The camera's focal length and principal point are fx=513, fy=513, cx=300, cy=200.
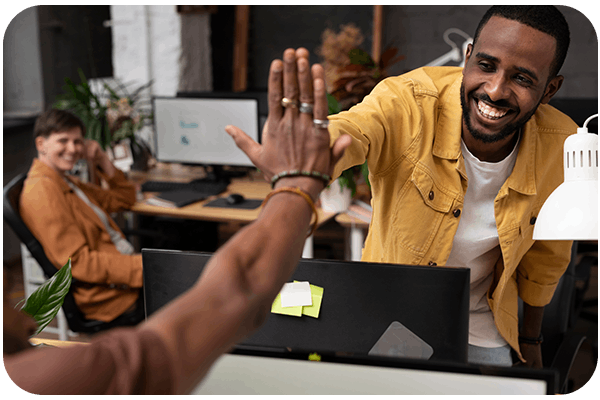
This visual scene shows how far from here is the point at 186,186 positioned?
295 centimetres

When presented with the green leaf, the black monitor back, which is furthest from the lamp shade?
the green leaf

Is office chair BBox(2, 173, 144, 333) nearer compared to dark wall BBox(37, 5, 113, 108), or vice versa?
office chair BBox(2, 173, 144, 333)

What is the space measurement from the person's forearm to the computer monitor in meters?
2.40

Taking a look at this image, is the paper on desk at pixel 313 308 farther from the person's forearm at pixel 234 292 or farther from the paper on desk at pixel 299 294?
the person's forearm at pixel 234 292

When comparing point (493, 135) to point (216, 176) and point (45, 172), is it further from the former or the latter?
point (216, 176)

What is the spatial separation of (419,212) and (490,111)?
26cm

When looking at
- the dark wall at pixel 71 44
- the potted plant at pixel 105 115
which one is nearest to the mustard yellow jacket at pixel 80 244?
the potted plant at pixel 105 115

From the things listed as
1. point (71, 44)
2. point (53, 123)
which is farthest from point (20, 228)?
point (71, 44)

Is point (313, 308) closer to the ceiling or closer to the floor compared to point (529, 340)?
closer to the ceiling

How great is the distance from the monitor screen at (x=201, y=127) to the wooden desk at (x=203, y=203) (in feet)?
0.50

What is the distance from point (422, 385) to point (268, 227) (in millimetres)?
296

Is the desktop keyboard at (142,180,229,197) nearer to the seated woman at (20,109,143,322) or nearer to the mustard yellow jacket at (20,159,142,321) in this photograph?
the seated woman at (20,109,143,322)

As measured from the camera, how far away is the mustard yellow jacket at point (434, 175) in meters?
1.09

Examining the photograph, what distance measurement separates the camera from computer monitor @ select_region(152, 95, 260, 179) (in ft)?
9.64
